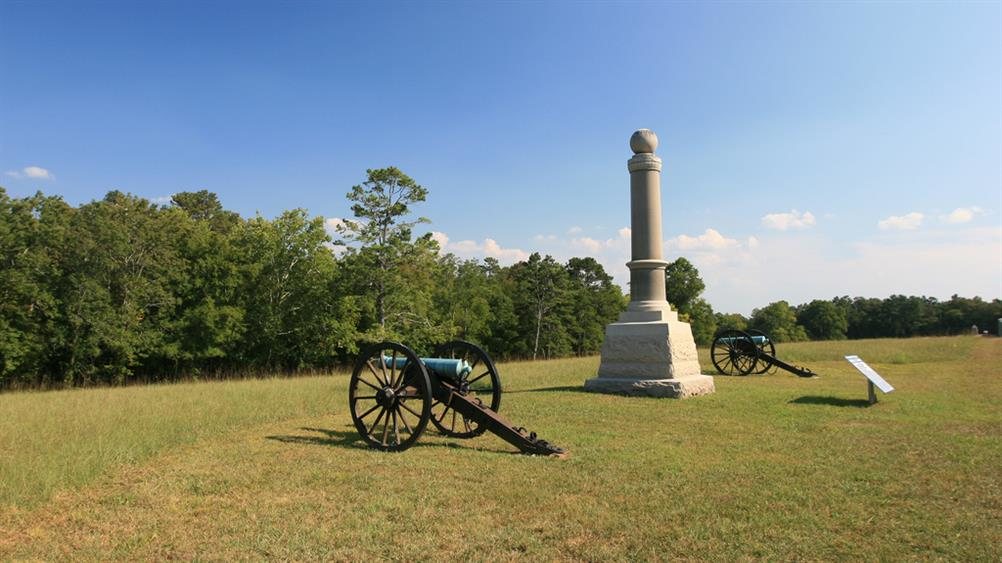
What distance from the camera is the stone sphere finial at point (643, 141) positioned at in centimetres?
1328

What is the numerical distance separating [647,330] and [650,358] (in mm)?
576

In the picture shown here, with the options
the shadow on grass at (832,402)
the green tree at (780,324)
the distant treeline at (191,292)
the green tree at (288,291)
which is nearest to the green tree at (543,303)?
the distant treeline at (191,292)

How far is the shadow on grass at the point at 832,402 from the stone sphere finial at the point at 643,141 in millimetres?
5899

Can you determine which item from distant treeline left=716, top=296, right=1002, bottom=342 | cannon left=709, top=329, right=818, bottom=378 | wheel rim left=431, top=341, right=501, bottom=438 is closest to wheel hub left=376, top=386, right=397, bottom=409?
wheel rim left=431, top=341, right=501, bottom=438

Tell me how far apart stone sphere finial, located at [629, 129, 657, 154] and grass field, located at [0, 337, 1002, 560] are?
20.0 ft

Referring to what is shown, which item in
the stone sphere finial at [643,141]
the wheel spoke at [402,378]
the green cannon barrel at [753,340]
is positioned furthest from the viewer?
the green cannon barrel at [753,340]

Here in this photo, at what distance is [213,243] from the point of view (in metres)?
26.8

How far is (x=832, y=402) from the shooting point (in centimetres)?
1075

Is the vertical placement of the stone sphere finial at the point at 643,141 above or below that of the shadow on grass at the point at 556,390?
above

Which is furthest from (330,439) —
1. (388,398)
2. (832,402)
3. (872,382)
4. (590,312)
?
(590,312)

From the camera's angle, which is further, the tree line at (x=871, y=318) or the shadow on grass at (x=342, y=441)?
the tree line at (x=871, y=318)

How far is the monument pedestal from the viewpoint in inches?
460

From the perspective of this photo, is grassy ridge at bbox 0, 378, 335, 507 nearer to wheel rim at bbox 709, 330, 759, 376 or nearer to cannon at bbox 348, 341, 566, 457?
cannon at bbox 348, 341, 566, 457

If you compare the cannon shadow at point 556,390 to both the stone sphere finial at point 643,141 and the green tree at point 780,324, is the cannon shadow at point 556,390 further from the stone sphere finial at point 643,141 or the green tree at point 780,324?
the green tree at point 780,324
